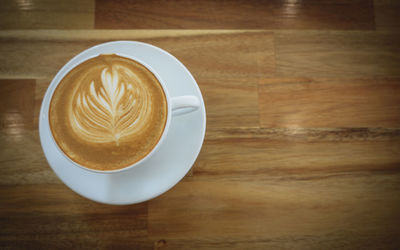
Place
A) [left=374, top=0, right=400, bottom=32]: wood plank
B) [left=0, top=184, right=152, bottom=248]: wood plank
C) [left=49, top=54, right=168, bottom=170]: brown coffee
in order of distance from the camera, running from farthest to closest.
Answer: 1. [left=374, top=0, right=400, bottom=32]: wood plank
2. [left=0, top=184, right=152, bottom=248]: wood plank
3. [left=49, top=54, right=168, bottom=170]: brown coffee

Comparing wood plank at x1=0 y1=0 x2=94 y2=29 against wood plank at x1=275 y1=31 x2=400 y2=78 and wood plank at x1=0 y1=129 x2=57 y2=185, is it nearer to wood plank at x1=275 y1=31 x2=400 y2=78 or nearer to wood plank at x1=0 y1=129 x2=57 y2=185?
wood plank at x1=0 y1=129 x2=57 y2=185

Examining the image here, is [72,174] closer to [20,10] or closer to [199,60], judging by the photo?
[199,60]

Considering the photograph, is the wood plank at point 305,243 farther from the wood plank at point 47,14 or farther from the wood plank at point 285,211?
the wood plank at point 47,14

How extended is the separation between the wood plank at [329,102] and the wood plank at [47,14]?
644 millimetres

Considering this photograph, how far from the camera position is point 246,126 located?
0.88m

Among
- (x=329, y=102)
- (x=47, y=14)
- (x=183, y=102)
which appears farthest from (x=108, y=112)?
(x=329, y=102)

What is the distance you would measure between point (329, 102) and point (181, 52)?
0.52m

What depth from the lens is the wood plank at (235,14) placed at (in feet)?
2.98

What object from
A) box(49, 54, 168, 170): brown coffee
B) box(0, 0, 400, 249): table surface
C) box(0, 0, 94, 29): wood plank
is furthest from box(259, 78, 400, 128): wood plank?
box(0, 0, 94, 29): wood plank

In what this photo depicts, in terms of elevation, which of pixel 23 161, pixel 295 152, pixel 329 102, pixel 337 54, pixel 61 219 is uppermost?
pixel 337 54

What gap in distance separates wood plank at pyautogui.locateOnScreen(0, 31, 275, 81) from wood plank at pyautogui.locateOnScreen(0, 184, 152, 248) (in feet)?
1.25

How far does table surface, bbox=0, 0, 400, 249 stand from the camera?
840 millimetres

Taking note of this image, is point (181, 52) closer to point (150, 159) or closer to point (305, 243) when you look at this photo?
point (150, 159)

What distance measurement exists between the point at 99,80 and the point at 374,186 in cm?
88
